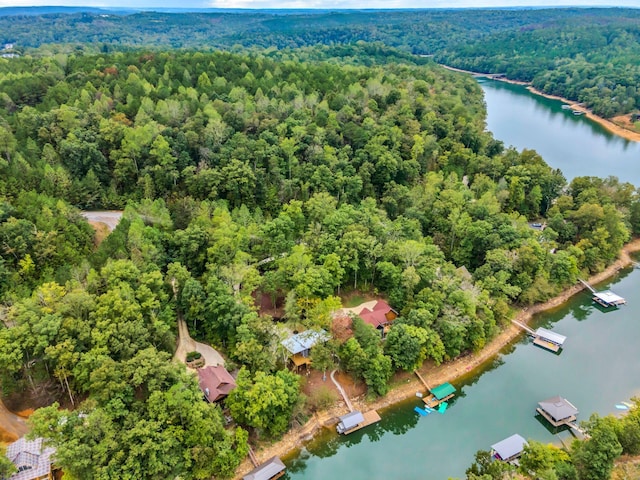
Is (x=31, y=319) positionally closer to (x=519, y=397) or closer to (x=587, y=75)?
(x=519, y=397)

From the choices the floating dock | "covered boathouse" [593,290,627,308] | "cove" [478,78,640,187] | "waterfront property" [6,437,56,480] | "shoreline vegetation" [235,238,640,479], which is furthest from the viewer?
"cove" [478,78,640,187]

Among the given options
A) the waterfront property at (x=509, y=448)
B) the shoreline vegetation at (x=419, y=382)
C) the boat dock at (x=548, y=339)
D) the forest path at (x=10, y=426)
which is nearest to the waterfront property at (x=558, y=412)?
the waterfront property at (x=509, y=448)

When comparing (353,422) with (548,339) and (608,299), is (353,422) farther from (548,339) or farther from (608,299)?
(608,299)

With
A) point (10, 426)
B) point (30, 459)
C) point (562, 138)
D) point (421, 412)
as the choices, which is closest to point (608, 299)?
point (421, 412)

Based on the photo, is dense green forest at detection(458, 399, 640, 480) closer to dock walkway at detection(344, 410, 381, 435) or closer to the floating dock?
the floating dock

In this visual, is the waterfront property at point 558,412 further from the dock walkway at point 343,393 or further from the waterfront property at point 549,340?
the dock walkway at point 343,393

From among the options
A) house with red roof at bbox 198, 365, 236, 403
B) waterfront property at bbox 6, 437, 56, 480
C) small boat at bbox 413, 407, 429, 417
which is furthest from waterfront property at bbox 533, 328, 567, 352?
waterfront property at bbox 6, 437, 56, 480
